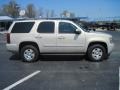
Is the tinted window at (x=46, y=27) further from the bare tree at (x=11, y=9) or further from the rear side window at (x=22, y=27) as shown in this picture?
the bare tree at (x=11, y=9)

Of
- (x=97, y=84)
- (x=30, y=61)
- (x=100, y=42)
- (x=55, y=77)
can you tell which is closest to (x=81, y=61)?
(x=100, y=42)

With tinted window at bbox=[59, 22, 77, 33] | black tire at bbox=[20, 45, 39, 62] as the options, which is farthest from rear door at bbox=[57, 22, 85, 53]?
black tire at bbox=[20, 45, 39, 62]

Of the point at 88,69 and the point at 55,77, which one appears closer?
the point at 55,77

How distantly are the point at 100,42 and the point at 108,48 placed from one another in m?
0.45

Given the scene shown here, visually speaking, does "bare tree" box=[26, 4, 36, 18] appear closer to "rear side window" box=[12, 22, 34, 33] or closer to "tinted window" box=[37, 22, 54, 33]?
"rear side window" box=[12, 22, 34, 33]

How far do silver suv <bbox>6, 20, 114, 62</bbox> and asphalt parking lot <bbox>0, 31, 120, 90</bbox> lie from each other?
49cm

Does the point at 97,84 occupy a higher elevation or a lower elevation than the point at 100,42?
lower

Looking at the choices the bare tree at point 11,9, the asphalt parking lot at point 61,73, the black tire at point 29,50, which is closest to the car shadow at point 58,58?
the asphalt parking lot at point 61,73

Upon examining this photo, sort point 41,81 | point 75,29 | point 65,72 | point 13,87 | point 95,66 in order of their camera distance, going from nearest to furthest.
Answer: point 13,87, point 41,81, point 65,72, point 95,66, point 75,29

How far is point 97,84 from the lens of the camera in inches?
353

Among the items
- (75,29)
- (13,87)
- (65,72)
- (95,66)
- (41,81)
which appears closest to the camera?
(13,87)

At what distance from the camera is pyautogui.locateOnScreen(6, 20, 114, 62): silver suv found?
523 inches

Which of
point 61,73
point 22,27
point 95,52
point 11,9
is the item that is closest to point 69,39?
point 95,52

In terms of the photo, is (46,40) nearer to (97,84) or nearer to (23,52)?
(23,52)
